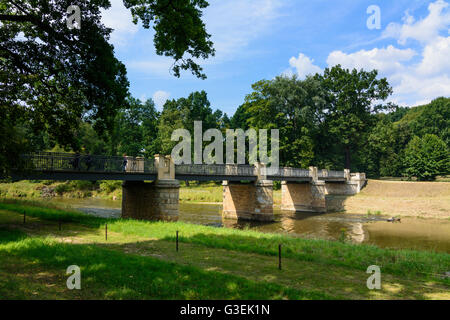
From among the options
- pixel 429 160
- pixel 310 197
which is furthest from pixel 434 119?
pixel 310 197

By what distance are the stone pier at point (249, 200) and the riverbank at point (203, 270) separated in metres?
15.9

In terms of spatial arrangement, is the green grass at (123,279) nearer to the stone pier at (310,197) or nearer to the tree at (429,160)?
the stone pier at (310,197)

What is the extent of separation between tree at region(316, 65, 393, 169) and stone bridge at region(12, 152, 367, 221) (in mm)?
17337

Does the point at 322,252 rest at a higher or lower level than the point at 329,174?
lower

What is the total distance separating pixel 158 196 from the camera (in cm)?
2084

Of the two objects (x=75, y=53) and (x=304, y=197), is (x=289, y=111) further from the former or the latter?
A: (x=75, y=53)

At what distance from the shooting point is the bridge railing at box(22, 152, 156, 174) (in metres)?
15.8

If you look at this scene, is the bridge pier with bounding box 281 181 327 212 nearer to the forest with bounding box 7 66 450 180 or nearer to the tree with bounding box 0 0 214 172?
the forest with bounding box 7 66 450 180

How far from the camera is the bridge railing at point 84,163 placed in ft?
51.7

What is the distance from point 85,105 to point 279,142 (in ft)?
122

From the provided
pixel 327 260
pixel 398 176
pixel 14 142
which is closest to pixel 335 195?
pixel 398 176

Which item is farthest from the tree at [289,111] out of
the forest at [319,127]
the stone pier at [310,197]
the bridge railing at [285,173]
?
the bridge railing at [285,173]

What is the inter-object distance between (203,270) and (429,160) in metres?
58.0
